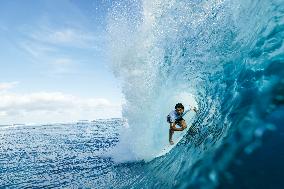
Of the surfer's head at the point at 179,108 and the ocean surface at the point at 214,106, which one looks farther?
the surfer's head at the point at 179,108

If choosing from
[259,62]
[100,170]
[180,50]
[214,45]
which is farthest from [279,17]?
[100,170]

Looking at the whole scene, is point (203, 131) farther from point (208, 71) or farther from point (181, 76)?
point (181, 76)

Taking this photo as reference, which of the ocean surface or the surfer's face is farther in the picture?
the surfer's face

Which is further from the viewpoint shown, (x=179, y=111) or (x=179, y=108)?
Result: (x=179, y=111)

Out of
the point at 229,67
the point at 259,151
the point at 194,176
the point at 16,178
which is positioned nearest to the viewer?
the point at 259,151

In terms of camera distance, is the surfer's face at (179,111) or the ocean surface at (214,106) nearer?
the ocean surface at (214,106)

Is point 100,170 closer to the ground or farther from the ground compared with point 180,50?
closer to the ground

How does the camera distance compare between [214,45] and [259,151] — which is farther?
[214,45]

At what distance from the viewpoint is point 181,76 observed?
15.6 metres

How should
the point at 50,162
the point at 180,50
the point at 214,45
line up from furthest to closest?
the point at 50,162 < the point at 180,50 < the point at 214,45

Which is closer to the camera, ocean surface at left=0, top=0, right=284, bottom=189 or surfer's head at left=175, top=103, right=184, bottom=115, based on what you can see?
ocean surface at left=0, top=0, right=284, bottom=189

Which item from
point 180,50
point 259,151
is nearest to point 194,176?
point 259,151

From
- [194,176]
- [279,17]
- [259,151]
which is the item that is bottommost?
Answer: [194,176]

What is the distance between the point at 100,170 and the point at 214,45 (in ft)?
37.9
